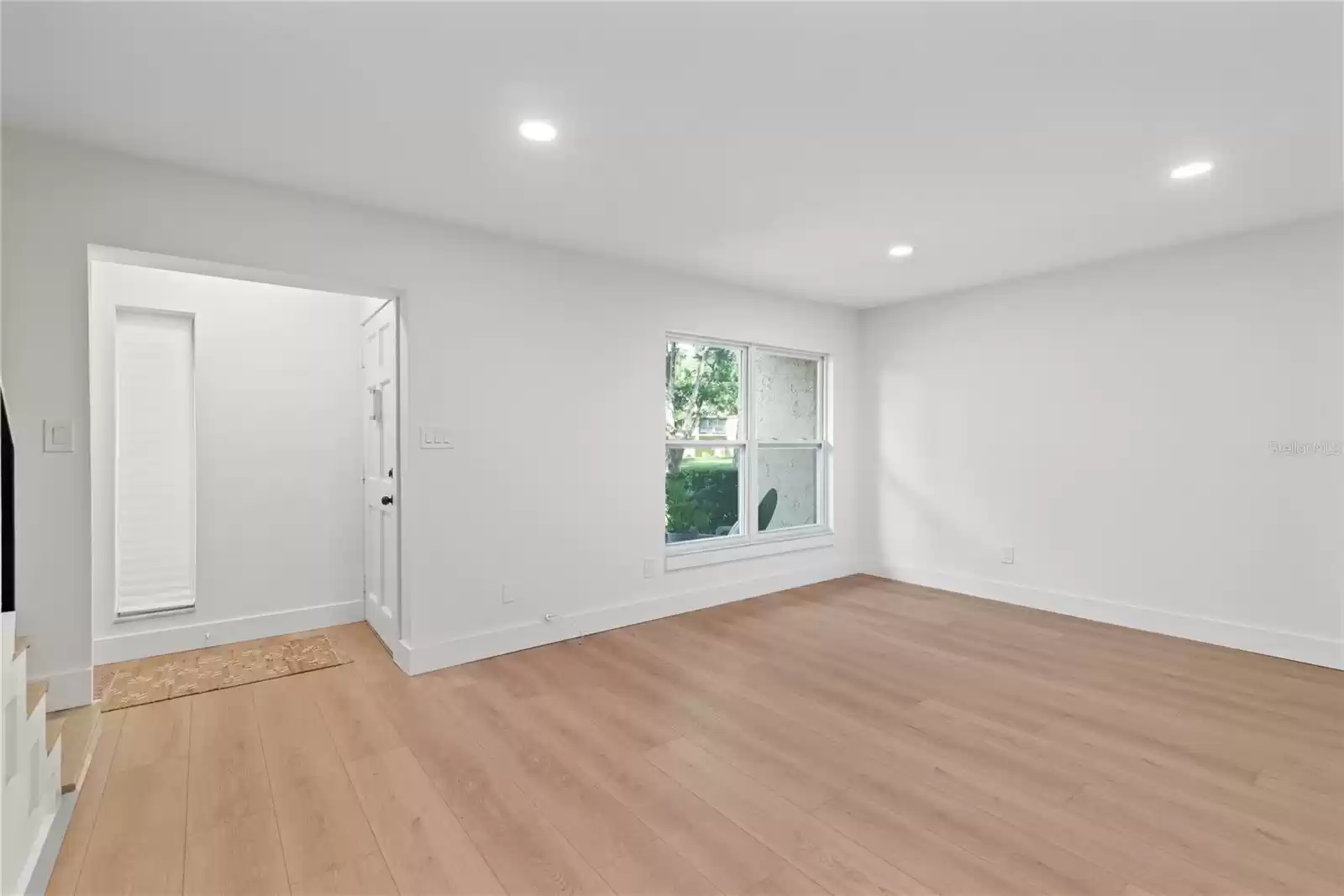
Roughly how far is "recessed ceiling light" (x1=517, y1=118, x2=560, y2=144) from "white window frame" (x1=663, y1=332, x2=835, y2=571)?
6.85 feet

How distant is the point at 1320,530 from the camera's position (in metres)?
3.48

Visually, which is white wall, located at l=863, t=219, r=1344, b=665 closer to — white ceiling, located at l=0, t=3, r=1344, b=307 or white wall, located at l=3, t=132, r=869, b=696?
white ceiling, located at l=0, t=3, r=1344, b=307

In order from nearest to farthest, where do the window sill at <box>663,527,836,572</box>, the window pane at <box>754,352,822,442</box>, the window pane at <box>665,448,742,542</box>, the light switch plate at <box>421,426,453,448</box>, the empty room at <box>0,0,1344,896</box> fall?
the empty room at <box>0,0,1344,896</box> → the light switch plate at <box>421,426,453,448</box> → the window sill at <box>663,527,836,572</box> → the window pane at <box>665,448,742,542</box> → the window pane at <box>754,352,822,442</box>

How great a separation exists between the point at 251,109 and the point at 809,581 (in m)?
4.81

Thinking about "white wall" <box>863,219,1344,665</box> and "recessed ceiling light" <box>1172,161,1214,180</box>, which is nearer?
"recessed ceiling light" <box>1172,161,1214,180</box>

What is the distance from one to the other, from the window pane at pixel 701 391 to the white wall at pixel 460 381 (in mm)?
212

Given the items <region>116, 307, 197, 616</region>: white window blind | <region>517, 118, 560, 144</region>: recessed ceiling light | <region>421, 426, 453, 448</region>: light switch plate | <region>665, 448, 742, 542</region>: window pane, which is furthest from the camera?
<region>665, 448, 742, 542</region>: window pane

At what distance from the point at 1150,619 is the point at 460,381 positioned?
4594 millimetres

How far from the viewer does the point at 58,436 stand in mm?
2592

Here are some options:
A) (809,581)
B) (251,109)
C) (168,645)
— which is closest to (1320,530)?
(809,581)

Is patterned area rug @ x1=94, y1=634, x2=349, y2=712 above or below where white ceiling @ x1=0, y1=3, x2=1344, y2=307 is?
below

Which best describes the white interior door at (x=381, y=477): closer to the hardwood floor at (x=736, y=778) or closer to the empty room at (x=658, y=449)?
the empty room at (x=658, y=449)

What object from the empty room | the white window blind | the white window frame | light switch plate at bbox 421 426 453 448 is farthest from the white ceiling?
the white window frame

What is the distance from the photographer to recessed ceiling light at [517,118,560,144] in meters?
2.41
